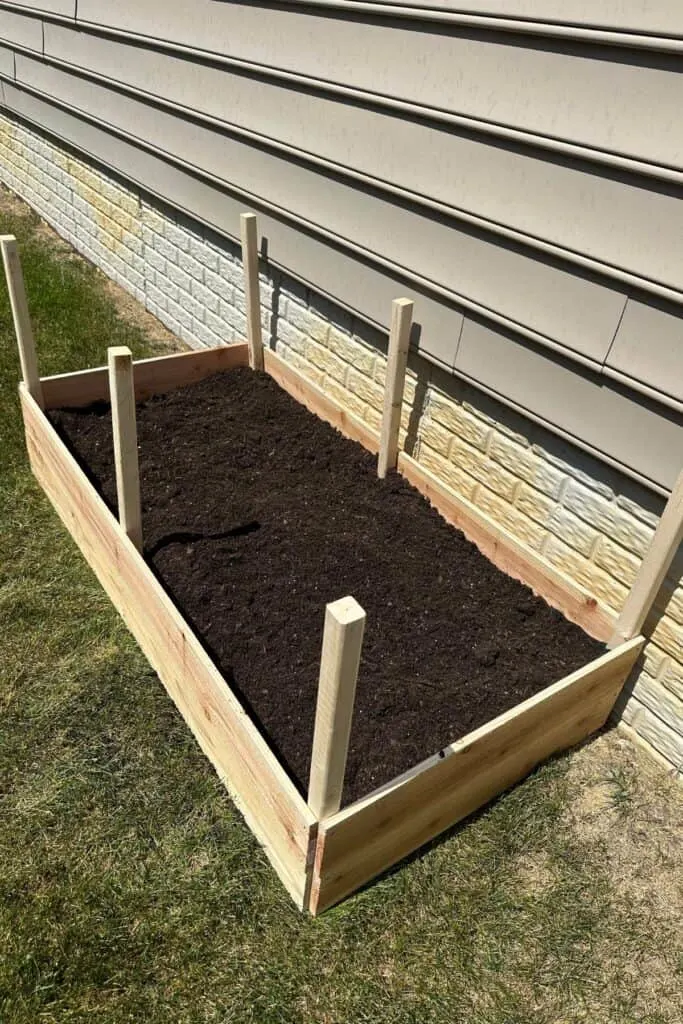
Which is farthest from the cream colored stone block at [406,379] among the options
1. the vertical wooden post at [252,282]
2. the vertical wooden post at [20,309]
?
the vertical wooden post at [20,309]

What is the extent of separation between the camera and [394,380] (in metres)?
3.45

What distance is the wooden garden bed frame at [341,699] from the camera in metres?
2.10

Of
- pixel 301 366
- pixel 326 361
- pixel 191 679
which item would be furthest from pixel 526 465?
pixel 301 366

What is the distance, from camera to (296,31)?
3533 millimetres

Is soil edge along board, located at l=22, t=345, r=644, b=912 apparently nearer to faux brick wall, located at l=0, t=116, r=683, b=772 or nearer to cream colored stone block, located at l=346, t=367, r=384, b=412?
faux brick wall, located at l=0, t=116, r=683, b=772

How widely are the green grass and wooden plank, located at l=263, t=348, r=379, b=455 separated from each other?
5.50 feet

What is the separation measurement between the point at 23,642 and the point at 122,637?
0.40 metres

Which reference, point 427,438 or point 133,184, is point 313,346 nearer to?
point 427,438

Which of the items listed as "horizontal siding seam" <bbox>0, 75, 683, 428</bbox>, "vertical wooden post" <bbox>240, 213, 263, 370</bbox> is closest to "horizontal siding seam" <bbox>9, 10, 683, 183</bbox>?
"horizontal siding seam" <bbox>0, 75, 683, 428</bbox>

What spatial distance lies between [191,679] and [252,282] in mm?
2481

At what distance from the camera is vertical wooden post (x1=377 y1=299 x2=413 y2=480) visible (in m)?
3.32

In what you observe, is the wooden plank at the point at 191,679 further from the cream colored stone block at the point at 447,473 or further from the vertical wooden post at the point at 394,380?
the cream colored stone block at the point at 447,473

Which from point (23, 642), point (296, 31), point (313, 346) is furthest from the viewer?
point (313, 346)

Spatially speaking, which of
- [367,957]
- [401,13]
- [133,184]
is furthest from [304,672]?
[133,184]
